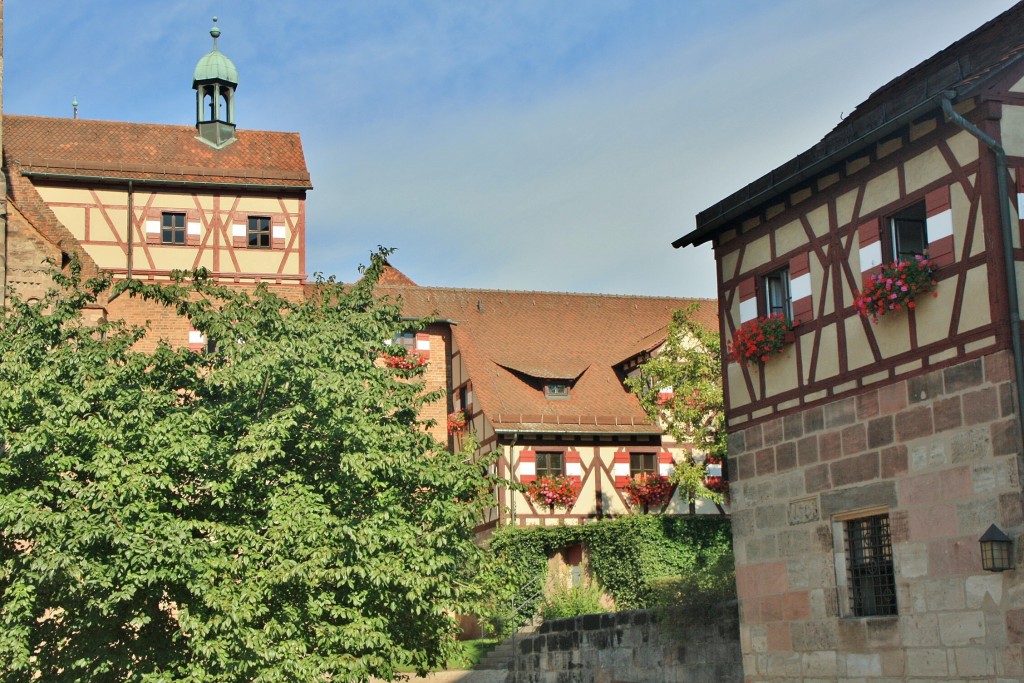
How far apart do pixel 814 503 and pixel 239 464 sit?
564 cm

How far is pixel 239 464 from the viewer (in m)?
14.3

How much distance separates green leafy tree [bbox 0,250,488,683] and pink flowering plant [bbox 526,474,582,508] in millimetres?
15263

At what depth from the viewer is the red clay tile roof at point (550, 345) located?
32.9 m

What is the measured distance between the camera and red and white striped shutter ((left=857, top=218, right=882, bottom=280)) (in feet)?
45.3

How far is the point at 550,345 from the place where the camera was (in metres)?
35.6

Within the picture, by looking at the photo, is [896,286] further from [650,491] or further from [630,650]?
[650,491]

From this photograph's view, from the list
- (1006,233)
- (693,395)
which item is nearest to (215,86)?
(693,395)

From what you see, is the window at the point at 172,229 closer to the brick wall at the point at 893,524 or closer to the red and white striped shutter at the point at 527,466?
the red and white striped shutter at the point at 527,466

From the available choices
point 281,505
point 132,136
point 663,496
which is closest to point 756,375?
point 281,505

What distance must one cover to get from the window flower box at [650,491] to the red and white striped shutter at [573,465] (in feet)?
3.85

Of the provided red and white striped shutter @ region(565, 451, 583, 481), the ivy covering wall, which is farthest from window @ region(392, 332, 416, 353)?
the ivy covering wall

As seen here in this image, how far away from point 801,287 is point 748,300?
3.66 ft

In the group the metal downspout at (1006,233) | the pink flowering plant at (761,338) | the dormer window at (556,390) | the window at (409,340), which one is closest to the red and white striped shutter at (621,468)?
the dormer window at (556,390)

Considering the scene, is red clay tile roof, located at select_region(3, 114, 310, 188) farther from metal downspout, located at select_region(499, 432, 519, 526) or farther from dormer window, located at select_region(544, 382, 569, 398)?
metal downspout, located at select_region(499, 432, 519, 526)
